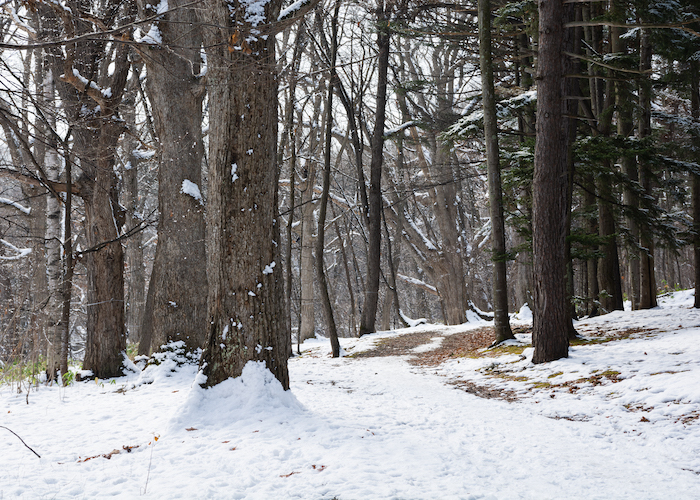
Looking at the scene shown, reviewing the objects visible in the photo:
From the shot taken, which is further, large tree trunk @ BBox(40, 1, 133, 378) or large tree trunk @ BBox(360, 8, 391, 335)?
large tree trunk @ BBox(360, 8, 391, 335)

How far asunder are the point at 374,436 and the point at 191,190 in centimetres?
494

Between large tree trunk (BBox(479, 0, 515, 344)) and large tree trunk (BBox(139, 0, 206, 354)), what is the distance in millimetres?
5240

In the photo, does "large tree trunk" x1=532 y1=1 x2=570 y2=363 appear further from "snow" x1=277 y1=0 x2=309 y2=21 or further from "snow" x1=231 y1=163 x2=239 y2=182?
"snow" x1=231 y1=163 x2=239 y2=182

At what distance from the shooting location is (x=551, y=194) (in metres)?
6.90

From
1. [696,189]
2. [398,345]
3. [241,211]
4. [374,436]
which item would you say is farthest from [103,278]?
[696,189]

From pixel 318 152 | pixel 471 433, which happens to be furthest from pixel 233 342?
pixel 318 152

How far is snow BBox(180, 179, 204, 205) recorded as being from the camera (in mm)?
7129

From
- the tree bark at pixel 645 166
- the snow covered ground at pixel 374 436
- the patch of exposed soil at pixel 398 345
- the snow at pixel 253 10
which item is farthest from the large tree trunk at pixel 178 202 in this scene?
the tree bark at pixel 645 166

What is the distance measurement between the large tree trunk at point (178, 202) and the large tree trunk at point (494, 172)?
5.24 metres

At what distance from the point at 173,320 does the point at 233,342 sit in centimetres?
292

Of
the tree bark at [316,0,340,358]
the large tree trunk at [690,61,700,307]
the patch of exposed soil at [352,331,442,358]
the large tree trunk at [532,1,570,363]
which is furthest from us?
the patch of exposed soil at [352,331,442,358]

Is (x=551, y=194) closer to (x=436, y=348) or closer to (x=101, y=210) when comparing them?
(x=436, y=348)

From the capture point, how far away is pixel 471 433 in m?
4.09

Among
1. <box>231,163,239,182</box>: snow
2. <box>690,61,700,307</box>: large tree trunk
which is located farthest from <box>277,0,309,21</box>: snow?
<box>690,61,700,307</box>: large tree trunk
